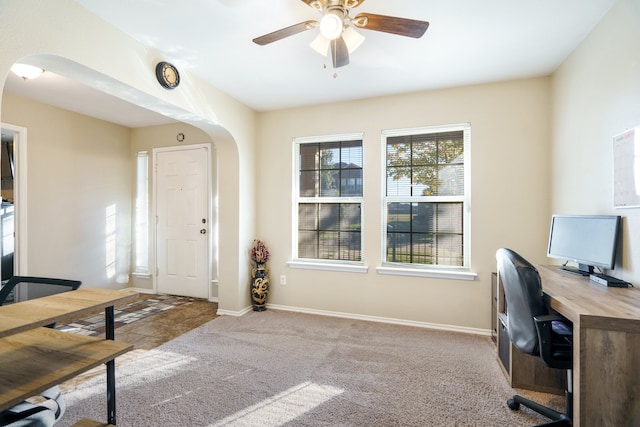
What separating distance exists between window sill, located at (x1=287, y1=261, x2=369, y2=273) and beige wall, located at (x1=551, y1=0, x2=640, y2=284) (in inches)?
77.4

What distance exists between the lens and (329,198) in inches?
143

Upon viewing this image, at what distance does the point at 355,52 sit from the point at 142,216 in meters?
3.96

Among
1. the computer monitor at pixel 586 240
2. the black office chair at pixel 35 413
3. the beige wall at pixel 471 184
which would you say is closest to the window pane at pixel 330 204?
the beige wall at pixel 471 184

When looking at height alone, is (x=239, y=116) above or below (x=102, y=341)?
above

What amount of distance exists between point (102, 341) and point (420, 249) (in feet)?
9.44

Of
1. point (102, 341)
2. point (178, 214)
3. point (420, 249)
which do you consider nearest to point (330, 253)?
point (420, 249)

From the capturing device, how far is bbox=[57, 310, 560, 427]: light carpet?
180 cm

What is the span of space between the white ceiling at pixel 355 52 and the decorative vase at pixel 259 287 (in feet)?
6.81

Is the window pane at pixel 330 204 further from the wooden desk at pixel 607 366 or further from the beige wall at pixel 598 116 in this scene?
the wooden desk at pixel 607 366

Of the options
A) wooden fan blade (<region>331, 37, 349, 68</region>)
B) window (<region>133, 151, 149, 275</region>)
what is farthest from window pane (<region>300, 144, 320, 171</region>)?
window (<region>133, 151, 149, 275</region>)

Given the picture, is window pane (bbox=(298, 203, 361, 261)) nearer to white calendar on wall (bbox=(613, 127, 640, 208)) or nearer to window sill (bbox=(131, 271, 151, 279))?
white calendar on wall (bbox=(613, 127, 640, 208))

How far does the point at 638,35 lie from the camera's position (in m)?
1.69

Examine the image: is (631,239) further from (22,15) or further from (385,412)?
(22,15)

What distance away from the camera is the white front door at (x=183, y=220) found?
4227 millimetres
